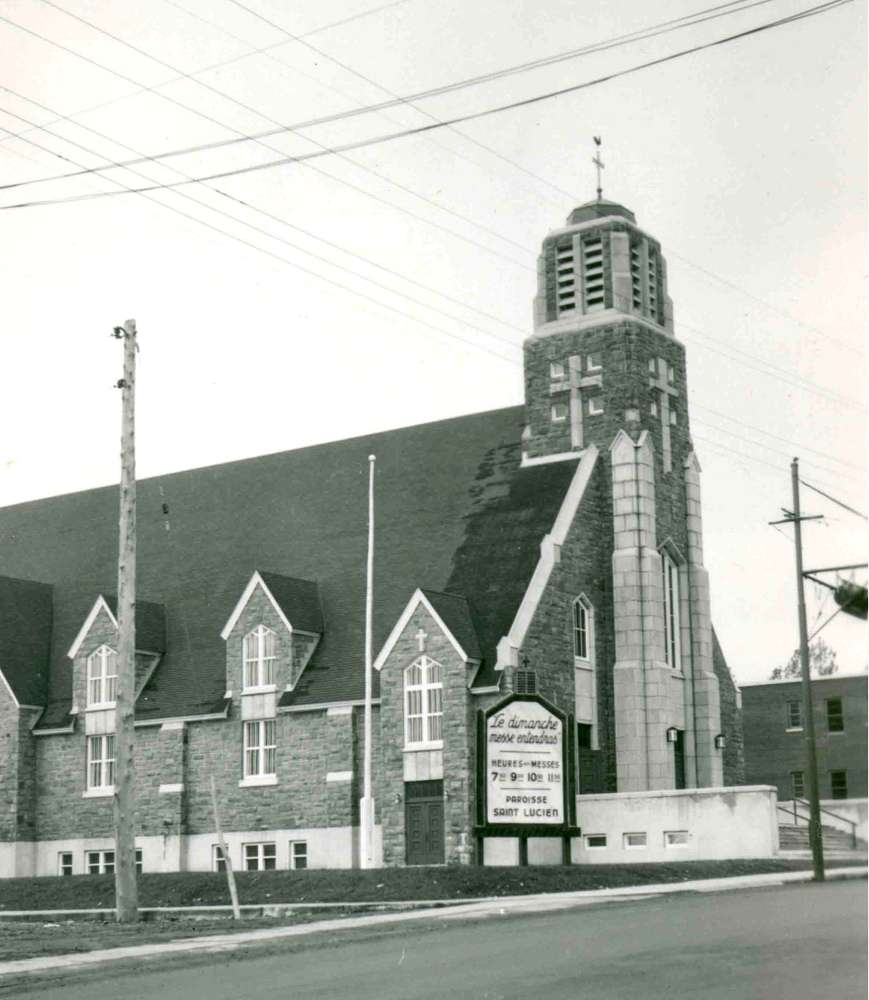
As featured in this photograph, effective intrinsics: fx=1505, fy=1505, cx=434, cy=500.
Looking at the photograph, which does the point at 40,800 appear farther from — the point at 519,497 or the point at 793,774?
the point at 793,774

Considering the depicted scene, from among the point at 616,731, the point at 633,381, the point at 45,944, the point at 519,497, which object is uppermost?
the point at 633,381

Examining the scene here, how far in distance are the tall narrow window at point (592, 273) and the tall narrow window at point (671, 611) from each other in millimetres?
7407

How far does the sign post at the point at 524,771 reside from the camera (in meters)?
33.4

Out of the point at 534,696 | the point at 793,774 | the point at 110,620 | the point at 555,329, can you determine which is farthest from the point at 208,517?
the point at 793,774

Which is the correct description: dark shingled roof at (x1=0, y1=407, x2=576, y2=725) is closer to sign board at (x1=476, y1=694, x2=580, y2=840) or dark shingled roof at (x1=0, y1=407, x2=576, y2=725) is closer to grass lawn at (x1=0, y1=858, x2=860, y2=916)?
sign board at (x1=476, y1=694, x2=580, y2=840)

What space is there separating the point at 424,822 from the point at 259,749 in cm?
622

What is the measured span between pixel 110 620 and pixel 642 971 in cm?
3230

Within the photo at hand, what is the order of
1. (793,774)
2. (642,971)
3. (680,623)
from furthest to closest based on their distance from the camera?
(793,774) → (680,623) → (642,971)

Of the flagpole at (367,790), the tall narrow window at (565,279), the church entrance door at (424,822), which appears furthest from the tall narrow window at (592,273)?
the church entrance door at (424,822)

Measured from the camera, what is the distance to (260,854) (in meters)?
40.6

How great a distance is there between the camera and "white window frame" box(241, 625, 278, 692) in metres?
41.5

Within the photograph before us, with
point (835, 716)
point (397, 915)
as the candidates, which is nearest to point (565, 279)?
point (835, 716)

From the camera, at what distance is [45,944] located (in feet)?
66.0

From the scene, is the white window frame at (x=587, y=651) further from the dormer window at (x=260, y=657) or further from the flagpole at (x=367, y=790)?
the dormer window at (x=260, y=657)
